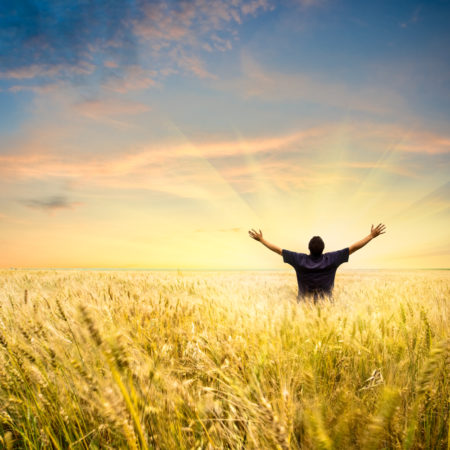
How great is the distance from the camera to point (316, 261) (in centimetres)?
611

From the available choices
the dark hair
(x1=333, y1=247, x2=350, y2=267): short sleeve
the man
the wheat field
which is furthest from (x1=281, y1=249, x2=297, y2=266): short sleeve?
the wheat field

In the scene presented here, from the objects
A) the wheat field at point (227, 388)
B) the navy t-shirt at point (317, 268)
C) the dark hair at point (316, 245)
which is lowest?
the wheat field at point (227, 388)

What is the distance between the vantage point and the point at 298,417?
1342mm

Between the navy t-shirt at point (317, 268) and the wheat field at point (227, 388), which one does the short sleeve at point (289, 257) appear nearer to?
the navy t-shirt at point (317, 268)

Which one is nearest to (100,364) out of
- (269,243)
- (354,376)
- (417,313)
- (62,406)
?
(62,406)

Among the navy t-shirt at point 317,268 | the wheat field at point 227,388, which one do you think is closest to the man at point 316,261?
the navy t-shirt at point 317,268

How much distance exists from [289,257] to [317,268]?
1.93 feet

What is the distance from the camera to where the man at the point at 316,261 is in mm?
5969

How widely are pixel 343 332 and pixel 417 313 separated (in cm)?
101

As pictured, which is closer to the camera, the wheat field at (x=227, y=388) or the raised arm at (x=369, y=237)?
the wheat field at (x=227, y=388)

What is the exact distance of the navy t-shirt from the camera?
6016 millimetres

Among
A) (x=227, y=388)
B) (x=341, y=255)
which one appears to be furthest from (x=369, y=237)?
(x=227, y=388)

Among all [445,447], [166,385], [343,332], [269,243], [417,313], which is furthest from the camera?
[269,243]

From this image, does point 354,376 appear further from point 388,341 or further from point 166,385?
point 166,385
